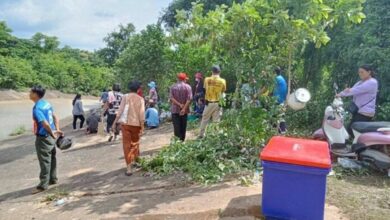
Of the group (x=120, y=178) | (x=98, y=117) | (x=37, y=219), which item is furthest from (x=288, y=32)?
(x=98, y=117)

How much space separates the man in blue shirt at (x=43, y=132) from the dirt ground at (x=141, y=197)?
0.30m

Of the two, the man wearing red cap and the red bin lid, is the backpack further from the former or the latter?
the red bin lid

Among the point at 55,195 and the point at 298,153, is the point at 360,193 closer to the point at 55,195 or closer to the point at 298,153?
the point at 298,153

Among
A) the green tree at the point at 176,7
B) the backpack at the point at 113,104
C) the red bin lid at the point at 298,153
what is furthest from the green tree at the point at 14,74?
the red bin lid at the point at 298,153

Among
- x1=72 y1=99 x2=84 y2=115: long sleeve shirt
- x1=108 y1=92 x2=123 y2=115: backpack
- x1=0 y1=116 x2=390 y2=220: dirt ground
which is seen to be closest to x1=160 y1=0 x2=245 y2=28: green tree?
x1=72 y1=99 x2=84 y2=115: long sleeve shirt

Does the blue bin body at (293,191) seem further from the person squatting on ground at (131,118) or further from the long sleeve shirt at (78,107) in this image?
the long sleeve shirt at (78,107)

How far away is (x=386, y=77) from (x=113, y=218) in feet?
19.6

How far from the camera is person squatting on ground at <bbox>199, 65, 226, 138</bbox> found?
303 inches

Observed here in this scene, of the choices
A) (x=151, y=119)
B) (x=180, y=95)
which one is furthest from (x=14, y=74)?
(x=180, y=95)

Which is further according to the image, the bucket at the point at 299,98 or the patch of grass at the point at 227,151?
the bucket at the point at 299,98

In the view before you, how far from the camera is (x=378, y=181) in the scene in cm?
521

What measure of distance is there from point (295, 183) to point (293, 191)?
8cm

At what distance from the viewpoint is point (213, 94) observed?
7828 mm

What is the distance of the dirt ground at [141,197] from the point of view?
418 cm
